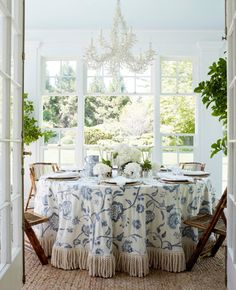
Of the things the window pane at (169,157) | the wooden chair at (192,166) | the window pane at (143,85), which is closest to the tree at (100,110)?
the window pane at (143,85)

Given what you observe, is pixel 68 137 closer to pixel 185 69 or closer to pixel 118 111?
pixel 118 111

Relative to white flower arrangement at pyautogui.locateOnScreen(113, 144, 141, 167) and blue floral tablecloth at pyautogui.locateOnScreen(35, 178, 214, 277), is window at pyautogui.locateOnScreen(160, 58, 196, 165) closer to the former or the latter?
white flower arrangement at pyautogui.locateOnScreen(113, 144, 141, 167)

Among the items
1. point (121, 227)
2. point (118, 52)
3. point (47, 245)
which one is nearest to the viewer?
point (121, 227)

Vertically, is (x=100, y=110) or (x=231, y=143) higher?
(x=100, y=110)

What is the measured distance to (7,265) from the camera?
5.92 ft

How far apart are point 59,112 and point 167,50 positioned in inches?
89.8

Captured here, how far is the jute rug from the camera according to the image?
2.61 meters

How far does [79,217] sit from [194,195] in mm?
1107

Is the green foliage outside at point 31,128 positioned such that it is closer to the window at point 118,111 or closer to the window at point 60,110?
the window at point 60,110

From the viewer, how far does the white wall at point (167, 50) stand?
583 centimetres

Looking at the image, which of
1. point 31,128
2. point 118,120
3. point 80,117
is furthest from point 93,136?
point 31,128

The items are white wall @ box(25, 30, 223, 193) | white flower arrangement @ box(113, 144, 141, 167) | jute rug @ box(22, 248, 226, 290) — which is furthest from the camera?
white wall @ box(25, 30, 223, 193)

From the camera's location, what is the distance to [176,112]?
601 cm

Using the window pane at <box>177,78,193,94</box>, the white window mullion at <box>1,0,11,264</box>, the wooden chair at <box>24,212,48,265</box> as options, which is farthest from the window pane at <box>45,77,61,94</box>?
the white window mullion at <box>1,0,11,264</box>
